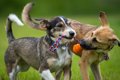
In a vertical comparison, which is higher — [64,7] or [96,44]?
[64,7]

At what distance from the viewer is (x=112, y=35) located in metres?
11.2

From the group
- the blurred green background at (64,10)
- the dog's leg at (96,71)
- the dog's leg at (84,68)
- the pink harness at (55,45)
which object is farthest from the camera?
the blurred green background at (64,10)

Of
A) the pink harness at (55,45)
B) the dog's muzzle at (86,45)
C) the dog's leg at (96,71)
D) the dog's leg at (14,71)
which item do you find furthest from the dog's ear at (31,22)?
the dog's leg at (96,71)

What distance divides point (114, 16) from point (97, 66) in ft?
27.5

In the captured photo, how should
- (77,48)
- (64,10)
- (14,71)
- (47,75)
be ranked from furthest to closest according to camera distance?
1. (64,10)
2. (14,71)
3. (77,48)
4. (47,75)

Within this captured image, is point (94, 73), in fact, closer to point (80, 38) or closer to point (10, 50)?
point (80, 38)

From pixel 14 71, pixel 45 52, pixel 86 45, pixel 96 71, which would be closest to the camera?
pixel 45 52

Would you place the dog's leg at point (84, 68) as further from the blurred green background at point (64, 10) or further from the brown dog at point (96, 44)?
the blurred green background at point (64, 10)

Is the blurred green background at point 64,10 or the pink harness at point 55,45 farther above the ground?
the blurred green background at point 64,10

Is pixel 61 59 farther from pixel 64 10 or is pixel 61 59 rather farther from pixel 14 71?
pixel 64 10

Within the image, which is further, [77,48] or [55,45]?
[77,48]

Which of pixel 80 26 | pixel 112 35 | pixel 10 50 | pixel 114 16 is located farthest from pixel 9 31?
pixel 114 16

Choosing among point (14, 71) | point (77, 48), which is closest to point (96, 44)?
point (77, 48)

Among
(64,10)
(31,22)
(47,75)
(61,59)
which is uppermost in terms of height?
(64,10)
